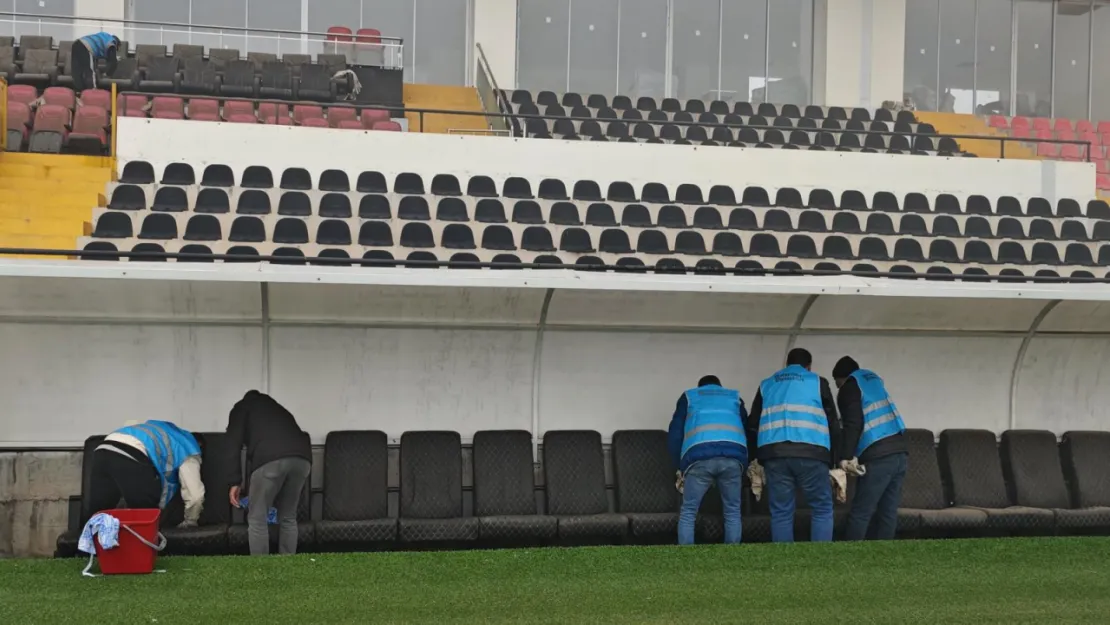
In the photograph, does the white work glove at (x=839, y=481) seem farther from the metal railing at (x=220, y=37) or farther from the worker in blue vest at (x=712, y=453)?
the metal railing at (x=220, y=37)

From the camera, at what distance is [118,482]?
25.4ft

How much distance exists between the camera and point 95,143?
1644 centimetres

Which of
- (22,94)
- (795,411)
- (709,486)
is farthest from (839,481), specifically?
(22,94)

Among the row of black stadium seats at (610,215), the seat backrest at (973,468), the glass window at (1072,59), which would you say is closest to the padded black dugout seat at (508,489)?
the seat backrest at (973,468)

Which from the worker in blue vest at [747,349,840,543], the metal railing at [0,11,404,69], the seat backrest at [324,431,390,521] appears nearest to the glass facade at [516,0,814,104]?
the metal railing at [0,11,404,69]

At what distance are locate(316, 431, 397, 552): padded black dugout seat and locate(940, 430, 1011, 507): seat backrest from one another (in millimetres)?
4815

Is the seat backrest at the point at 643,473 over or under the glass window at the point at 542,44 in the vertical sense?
under

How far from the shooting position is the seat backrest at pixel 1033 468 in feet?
33.5

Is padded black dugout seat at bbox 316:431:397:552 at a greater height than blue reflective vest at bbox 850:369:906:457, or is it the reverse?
blue reflective vest at bbox 850:369:906:457

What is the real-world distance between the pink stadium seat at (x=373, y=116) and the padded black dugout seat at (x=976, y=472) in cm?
1127

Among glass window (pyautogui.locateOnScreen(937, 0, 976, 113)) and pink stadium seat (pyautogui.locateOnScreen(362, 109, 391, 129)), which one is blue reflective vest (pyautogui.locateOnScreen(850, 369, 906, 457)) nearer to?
pink stadium seat (pyautogui.locateOnScreen(362, 109, 391, 129))

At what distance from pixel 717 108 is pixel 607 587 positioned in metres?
17.7

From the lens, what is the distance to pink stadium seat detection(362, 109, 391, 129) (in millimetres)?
18730

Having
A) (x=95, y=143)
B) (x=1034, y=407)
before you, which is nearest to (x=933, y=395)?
(x=1034, y=407)
